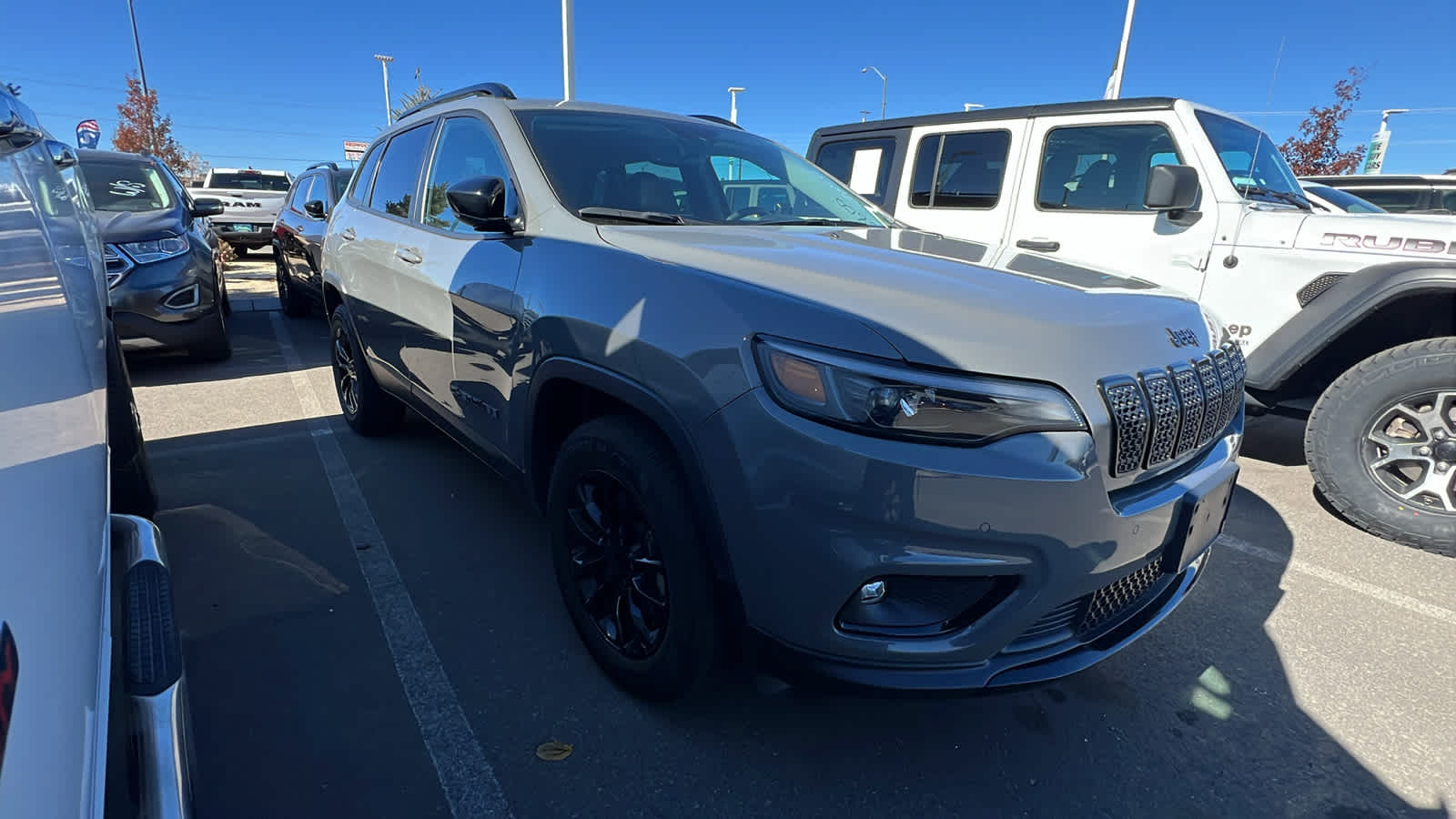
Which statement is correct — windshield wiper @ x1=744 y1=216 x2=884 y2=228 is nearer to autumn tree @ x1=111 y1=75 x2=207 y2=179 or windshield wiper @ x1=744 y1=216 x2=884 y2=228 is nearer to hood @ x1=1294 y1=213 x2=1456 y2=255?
hood @ x1=1294 y1=213 x2=1456 y2=255

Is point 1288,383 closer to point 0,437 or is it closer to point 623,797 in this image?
point 623,797

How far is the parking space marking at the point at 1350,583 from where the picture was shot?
2883 millimetres

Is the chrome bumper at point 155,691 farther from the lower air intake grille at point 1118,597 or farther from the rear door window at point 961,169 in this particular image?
the rear door window at point 961,169

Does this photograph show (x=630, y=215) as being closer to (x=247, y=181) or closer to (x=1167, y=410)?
(x=1167, y=410)

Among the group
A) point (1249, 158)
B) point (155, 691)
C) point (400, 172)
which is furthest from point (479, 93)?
point (1249, 158)

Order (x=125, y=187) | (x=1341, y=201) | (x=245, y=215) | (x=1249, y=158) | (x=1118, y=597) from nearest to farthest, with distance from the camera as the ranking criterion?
(x=1118, y=597), (x=1249, y=158), (x=1341, y=201), (x=125, y=187), (x=245, y=215)

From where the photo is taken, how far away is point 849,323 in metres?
1.56

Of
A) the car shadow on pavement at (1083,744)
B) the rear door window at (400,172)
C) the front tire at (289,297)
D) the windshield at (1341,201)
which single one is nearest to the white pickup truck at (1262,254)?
the windshield at (1341,201)

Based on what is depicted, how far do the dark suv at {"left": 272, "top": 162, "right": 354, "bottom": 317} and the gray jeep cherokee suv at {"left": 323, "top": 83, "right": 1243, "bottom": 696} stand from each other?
5.44 meters

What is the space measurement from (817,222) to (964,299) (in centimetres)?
121

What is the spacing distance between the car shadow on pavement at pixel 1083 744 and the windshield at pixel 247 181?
18.7 metres

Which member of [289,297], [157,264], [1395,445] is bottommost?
[289,297]

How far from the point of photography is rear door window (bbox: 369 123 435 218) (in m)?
3.50

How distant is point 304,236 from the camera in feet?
23.9
